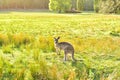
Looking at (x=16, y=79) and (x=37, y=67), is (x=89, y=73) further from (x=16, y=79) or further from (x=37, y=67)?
(x=16, y=79)

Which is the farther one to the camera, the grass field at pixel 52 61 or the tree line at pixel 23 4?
the tree line at pixel 23 4

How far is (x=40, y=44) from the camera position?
8.84 meters

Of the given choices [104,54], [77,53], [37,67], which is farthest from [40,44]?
[37,67]

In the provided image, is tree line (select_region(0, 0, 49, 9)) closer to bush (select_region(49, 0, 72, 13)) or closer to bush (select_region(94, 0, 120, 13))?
bush (select_region(49, 0, 72, 13))

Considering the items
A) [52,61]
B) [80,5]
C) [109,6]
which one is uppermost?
[52,61]

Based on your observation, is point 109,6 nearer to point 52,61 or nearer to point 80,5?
point 80,5

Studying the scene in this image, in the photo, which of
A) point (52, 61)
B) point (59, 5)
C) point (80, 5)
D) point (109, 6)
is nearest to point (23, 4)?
point (80, 5)

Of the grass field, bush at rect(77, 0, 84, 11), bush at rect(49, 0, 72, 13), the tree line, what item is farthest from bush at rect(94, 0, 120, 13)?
the grass field

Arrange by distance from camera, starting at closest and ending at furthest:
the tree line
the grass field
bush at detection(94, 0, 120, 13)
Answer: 1. the grass field
2. bush at detection(94, 0, 120, 13)
3. the tree line

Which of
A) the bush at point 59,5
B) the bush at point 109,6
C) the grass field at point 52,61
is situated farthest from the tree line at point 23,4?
the grass field at point 52,61

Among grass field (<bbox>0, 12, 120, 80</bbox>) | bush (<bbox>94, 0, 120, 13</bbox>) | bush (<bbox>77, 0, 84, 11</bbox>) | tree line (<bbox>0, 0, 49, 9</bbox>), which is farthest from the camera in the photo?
tree line (<bbox>0, 0, 49, 9</bbox>)

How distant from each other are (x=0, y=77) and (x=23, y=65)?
2.57 feet

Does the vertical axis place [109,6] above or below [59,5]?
above

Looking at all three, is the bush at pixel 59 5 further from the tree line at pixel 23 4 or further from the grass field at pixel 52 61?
the grass field at pixel 52 61
